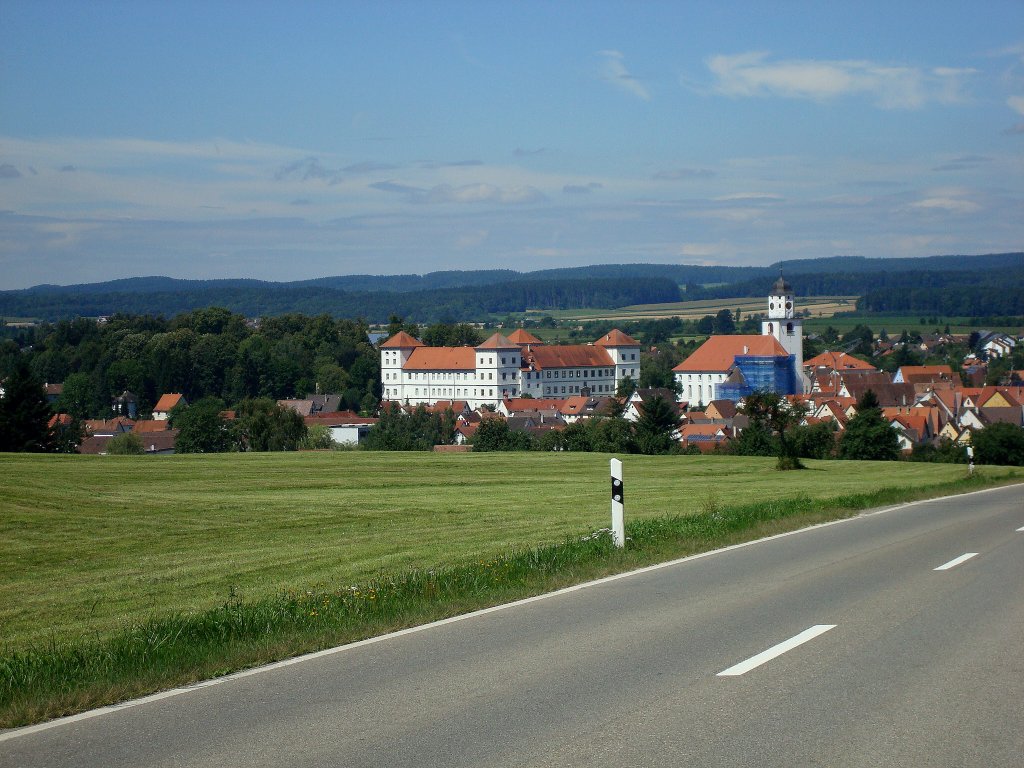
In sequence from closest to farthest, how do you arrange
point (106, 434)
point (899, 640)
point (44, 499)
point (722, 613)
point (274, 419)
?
point (899, 640) < point (722, 613) < point (44, 499) < point (274, 419) < point (106, 434)

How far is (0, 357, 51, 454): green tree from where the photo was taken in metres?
58.6

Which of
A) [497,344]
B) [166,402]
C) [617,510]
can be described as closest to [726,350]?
[497,344]

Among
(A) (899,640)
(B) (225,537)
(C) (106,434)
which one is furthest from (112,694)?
(C) (106,434)

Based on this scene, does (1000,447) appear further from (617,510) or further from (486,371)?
(486,371)

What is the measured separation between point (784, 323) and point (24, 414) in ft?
425

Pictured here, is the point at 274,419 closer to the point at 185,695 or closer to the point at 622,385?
the point at 185,695

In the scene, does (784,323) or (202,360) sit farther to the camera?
(784,323)

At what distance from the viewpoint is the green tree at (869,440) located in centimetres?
6328

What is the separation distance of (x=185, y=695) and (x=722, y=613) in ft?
15.5

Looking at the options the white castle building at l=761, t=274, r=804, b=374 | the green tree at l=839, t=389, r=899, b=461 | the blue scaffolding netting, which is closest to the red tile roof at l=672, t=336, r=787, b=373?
the blue scaffolding netting

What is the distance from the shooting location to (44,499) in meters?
23.5

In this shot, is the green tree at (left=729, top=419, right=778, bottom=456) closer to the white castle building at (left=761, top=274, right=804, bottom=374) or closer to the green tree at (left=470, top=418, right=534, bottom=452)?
the green tree at (left=470, top=418, right=534, bottom=452)

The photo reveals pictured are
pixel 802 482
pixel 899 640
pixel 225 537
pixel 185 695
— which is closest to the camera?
pixel 185 695

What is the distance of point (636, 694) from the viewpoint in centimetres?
780
